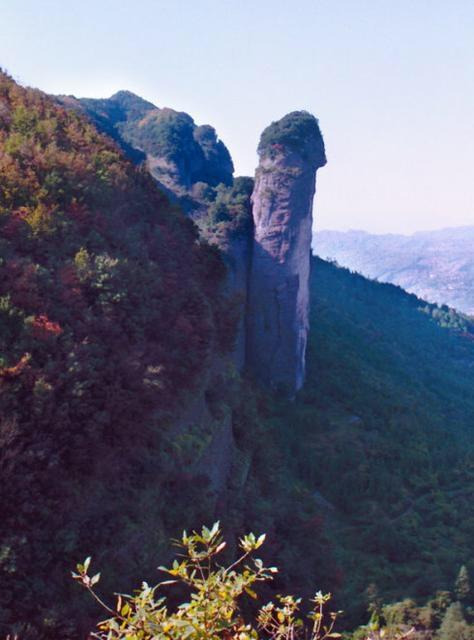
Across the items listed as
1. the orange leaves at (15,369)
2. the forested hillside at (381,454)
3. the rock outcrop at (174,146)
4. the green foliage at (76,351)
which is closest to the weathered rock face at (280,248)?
the forested hillside at (381,454)

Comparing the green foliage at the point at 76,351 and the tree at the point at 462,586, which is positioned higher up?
the green foliage at the point at 76,351

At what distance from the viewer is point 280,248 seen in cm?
2947

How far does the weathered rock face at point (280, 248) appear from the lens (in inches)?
1162

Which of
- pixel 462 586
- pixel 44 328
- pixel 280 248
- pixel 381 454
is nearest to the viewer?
pixel 44 328

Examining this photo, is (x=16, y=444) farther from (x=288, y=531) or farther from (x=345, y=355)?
(x=345, y=355)

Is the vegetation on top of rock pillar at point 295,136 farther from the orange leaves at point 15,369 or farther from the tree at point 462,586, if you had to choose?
the orange leaves at point 15,369

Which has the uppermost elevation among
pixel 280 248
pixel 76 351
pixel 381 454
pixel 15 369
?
pixel 280 248

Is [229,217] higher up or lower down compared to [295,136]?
lower down

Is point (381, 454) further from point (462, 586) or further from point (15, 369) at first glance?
point (15, 369)

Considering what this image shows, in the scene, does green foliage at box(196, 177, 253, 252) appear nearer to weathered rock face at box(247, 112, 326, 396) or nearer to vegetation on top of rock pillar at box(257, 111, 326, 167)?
weathered rock face at box(247, 112, 326, 396)

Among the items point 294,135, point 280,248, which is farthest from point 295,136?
point 280,248

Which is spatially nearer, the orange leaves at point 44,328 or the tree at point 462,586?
the orange leaves at point 44,328

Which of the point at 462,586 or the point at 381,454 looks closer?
the point at 462,586

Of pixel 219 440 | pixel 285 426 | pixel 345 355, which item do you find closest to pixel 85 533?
pixel 219 440
